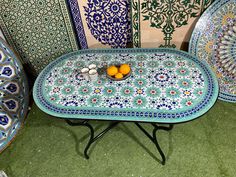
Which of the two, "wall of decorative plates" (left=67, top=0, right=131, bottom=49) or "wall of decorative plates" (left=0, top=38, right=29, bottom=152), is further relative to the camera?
"wall of decorative plates" (left=0, top=38, right=29, bottom=152)

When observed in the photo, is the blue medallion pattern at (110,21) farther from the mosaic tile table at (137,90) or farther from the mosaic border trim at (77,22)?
the mosaic tile table at (137,90)

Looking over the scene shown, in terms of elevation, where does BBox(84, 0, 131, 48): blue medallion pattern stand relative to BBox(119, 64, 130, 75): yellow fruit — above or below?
above

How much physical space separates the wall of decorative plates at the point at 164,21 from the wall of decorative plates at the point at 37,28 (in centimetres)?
58

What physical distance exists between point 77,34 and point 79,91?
0.64 metres

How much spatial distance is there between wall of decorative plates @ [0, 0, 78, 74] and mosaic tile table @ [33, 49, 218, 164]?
A: 31cm

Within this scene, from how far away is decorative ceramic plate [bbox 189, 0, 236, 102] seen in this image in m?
1.73

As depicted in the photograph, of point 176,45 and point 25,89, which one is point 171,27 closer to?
point 176,45

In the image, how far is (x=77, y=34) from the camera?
201 cm

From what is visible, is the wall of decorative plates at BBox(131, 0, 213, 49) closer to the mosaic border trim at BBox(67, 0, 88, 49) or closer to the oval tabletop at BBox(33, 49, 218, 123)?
the oval tabletop at BBox(33, 49, 218, 123)

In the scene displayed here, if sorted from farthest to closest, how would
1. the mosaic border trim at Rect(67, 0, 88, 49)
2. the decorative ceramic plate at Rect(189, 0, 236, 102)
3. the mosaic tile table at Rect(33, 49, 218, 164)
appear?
the mosaic border trim at Rect(67, 0, 88, 49)
the decorative ceramic plate at Rect(189, 0, 236, 102)
the mosaic tile table at Rect(33, 49, 218, 164)

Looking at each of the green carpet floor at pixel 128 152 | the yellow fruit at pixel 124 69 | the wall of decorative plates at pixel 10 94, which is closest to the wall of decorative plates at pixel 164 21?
the yellow fruit at pixel 124 69

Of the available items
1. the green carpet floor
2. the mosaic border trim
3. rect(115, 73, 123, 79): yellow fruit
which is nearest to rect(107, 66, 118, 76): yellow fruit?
rect(115, 73, 123, 79): yellow fruit

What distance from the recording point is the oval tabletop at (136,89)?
1415 millimetres

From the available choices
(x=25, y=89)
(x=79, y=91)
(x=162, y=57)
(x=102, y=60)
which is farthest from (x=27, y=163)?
(x=162, y=57)
